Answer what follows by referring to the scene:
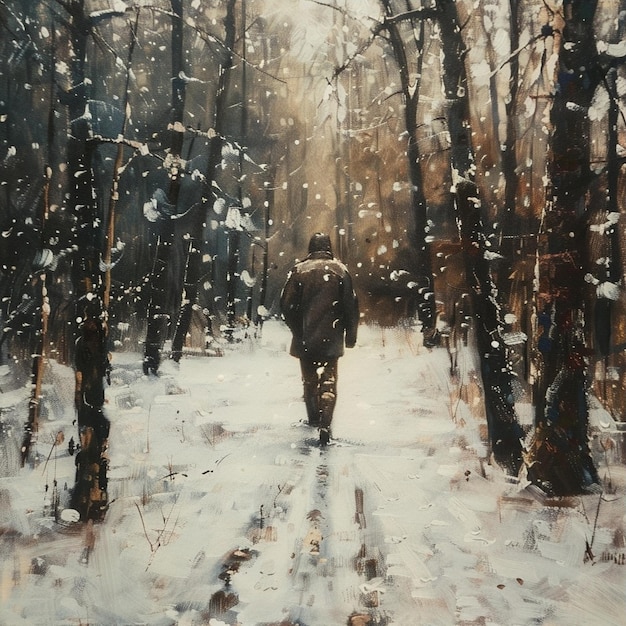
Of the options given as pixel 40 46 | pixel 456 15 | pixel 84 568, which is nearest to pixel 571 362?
pixel 456 15

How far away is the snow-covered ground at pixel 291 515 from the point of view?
9.57 ft

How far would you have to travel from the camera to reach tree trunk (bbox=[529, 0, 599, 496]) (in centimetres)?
295

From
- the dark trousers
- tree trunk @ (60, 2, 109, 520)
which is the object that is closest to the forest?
tree trunk @ (60, 2, 109, 520)

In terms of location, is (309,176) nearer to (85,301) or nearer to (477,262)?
(477,262)

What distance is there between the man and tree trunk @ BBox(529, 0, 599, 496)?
1.09 m

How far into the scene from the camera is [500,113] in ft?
9.82

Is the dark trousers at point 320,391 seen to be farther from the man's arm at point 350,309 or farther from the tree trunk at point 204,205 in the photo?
the tree trunk at point 204,205

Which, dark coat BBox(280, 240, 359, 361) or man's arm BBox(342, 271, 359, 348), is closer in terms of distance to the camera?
dark coat BBox(280, 240, 359, 361)

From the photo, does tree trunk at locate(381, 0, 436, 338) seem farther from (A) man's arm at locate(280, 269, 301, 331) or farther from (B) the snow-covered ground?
(A) man's arm at locate(280, 269, 301, 331)

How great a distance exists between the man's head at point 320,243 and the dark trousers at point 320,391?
0.60 meters

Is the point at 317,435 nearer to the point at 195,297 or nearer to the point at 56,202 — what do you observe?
the point at 195,297

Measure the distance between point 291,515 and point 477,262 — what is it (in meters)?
1.73

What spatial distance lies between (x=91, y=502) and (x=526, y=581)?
2403 millimetres

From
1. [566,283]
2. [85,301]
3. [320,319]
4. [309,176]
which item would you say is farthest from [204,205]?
[566,283]
